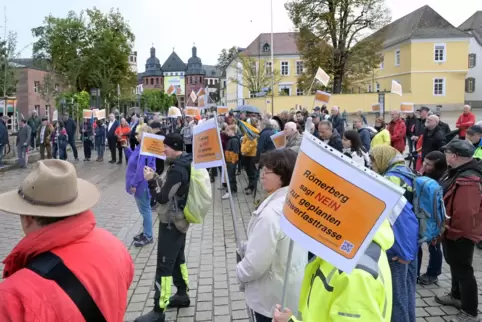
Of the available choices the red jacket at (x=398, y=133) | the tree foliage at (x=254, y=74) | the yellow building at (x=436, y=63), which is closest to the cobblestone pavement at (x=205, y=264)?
the red jacket at (x=398, y=133)

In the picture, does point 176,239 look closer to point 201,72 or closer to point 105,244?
point 105,244

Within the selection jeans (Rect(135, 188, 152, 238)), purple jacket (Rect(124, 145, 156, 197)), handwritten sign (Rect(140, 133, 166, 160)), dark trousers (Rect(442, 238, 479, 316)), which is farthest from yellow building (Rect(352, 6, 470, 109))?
dark trousers (Rect(442, 238, 479, 316))

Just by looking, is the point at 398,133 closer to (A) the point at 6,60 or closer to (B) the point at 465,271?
(B) the point at 465,271

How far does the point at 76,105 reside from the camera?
30.4 meters

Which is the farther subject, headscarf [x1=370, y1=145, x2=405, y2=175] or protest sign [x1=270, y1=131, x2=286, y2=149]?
protest sign [x1=270, y1=131, x2=286, y2=149]

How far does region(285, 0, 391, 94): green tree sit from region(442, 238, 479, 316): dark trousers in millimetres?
40759

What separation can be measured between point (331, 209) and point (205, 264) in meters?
4.94

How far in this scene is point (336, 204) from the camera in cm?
194

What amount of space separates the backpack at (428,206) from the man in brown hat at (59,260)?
3.19m

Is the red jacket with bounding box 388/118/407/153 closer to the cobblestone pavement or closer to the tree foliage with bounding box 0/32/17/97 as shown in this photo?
the cobblestone pavement

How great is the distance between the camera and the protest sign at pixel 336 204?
1829mm

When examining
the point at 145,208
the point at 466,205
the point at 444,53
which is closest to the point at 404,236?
the point at 466,205

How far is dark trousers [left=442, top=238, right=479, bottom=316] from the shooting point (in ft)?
15.2

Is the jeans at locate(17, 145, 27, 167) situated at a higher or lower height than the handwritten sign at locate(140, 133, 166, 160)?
lower
